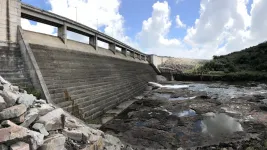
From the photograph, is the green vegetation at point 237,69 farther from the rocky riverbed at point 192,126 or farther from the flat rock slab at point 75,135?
the flat rock slab at point 75,135

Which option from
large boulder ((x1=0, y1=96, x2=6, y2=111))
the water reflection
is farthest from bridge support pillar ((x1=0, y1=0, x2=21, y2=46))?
the water reflection

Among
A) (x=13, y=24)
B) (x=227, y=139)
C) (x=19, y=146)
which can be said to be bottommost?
(x=227, y=139)

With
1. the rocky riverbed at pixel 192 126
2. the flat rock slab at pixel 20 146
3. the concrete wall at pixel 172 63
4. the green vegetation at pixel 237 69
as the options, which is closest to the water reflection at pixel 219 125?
the rocky riverbed at pixel 192 126

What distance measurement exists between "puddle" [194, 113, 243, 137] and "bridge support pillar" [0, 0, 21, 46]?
27.8ft

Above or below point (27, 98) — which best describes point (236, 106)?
below

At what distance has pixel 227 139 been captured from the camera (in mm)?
8961

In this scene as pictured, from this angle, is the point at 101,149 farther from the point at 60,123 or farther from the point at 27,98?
the point at 27,98

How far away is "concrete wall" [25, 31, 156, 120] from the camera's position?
10.9 m

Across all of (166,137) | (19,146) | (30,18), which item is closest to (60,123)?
(19,146)

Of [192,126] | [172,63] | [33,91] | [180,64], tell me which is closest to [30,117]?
[33,91]

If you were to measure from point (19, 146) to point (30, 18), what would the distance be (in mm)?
9884

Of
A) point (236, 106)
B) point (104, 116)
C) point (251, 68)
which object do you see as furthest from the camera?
point (251, 68)

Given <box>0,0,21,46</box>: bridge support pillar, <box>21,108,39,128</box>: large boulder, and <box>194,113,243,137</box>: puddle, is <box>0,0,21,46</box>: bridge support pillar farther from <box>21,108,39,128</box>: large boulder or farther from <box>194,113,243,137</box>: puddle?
<box>194,113,243,137</box>: puddle

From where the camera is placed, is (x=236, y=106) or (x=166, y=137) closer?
(x=166, y=137)
